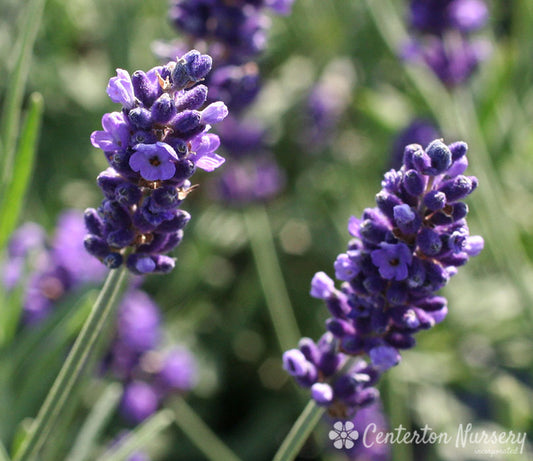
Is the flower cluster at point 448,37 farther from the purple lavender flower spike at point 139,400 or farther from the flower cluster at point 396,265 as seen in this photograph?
the flower cluster at point 396,265

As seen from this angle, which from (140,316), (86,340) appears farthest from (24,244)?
(86,340)

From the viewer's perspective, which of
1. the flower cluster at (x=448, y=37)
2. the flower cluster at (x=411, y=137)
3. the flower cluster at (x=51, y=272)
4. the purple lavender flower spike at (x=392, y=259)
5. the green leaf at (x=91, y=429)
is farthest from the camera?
the flower cluster at (x=411, y=137)

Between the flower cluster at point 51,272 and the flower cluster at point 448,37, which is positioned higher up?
the flower cluster at point 448,37

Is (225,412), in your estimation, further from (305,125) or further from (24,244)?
(305,125)

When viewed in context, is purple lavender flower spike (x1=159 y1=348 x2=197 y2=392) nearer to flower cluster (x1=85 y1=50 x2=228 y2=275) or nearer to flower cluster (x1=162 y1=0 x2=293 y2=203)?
flower cluster (x1=162 y1=0 x2=293 y2=203)

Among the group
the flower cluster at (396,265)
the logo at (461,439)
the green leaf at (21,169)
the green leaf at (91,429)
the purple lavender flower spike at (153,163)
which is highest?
the green leaf at (21,169)

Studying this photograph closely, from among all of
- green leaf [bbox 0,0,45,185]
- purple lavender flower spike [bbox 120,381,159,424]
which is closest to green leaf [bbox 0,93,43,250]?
green leaf [bbox 0,0,45,185]

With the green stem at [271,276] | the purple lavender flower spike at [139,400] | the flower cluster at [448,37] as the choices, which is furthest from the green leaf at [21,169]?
the flower cluster at [448,37]
